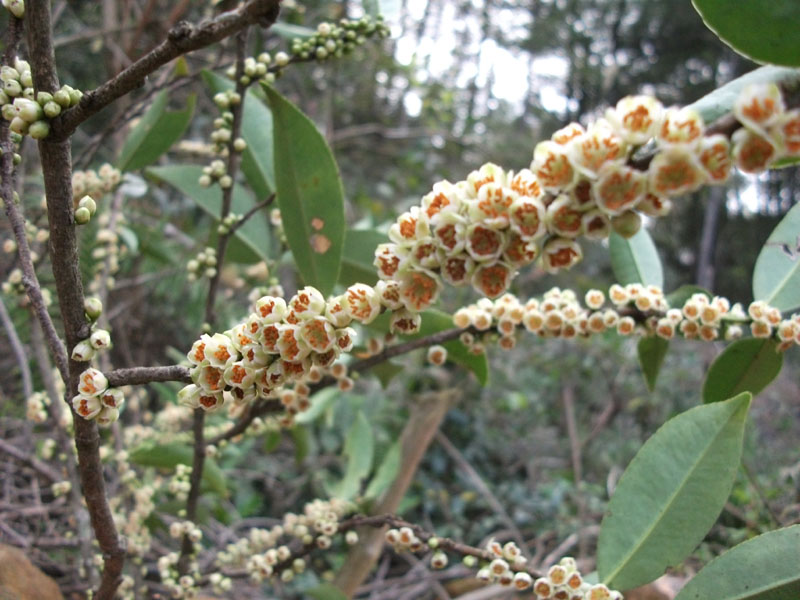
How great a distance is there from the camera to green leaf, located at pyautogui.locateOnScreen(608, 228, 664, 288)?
0.85 meters

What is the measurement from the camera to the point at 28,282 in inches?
19.1

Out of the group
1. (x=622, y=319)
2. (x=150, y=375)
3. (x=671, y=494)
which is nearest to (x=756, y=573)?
(x=671, y=494)

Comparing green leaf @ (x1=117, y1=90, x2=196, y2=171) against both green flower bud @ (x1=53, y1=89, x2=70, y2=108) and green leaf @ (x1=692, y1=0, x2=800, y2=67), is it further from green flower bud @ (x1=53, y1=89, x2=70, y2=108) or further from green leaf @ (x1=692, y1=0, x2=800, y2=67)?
green leaf @ (x1=692, y1=0, x2=800, y2=67)

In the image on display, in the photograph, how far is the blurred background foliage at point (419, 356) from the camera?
1.69 meters

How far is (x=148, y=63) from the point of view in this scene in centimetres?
41

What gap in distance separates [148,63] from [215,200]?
0.58m

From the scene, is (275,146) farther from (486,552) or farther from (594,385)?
(594,385)

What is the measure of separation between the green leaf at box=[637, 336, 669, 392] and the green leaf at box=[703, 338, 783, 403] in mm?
63

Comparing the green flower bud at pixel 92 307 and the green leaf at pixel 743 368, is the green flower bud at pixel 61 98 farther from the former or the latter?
the green leaf at pixel 743 368

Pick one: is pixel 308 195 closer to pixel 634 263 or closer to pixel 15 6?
pixel 15 6

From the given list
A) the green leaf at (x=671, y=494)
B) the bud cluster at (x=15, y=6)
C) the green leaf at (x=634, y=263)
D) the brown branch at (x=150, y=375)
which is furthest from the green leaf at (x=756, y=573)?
the bud cluster at (x=15, y=6)

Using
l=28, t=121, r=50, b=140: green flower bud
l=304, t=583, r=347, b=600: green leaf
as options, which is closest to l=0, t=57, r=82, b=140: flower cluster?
l=28, t=121, r=50, b=140: green flower bud

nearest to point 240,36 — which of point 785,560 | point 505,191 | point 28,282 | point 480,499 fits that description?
point 28,282

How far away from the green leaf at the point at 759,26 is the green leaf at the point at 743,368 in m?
0.47
